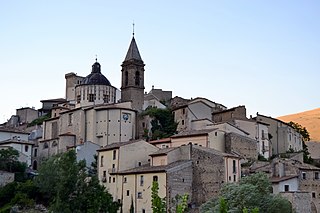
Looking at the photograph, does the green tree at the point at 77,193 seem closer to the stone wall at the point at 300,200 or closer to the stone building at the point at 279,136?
the stone wall at the point at 300,200

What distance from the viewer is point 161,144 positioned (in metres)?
61.4

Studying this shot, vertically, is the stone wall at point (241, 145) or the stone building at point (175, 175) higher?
the stone wall at point (241, 145)

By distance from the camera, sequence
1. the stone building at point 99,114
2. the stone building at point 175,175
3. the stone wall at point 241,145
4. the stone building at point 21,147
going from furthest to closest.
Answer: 1. the stone building at point 99,114
2. the stone building at point 21,147
3. the stone wall at point 241,145
4. the stone building at point 175,175

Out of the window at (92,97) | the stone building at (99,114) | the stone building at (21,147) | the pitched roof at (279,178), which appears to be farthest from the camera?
the window at (92,97)

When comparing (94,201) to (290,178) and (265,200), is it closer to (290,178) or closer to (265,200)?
(265,200)

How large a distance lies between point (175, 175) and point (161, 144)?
45.9 feet

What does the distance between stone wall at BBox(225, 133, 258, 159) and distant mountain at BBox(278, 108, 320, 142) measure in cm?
6562

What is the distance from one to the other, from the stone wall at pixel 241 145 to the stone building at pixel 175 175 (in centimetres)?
556

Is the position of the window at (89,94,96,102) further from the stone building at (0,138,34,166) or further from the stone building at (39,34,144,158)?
the stone building at (0,138,34,166)

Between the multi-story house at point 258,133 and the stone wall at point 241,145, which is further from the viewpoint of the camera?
the multi-story house at point 258,133

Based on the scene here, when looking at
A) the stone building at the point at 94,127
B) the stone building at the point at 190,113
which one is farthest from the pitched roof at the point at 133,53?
the stone building at the point at 190,113

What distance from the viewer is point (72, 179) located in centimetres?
4519

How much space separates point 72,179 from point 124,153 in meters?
10.8

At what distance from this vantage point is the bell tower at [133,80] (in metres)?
82.5
